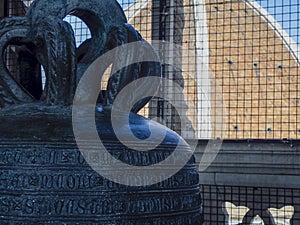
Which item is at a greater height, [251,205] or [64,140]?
[64,140]

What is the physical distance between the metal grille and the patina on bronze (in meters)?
2.84

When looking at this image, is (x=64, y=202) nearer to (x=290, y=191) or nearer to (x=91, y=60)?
(x=91, y=60)

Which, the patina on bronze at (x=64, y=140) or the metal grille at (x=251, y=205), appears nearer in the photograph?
the patina on bronze at (x=64, y=140)

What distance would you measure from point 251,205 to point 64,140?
329cm

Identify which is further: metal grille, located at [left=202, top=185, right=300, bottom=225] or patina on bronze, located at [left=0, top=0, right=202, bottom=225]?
metal grille, located at [left=202, top=185, right=300, bottom=225]

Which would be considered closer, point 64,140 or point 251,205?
point 64,140

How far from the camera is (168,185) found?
1540 millimetres

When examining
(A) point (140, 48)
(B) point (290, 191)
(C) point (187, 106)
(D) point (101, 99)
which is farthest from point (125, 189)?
(C) point (187, 106)

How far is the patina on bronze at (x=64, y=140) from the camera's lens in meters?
1.41

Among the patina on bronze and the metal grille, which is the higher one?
the patina on bronze

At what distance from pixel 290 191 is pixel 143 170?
3.21 metres

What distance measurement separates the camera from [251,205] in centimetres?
457

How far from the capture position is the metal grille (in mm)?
4438

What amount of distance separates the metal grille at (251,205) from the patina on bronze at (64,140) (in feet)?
9.32
